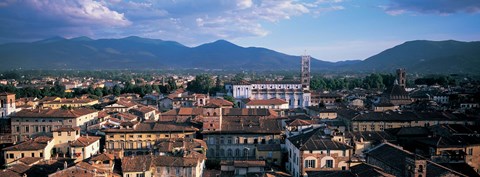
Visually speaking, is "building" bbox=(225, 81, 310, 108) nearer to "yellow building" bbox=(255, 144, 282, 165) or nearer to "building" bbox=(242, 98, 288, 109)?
"building" bbox=(242, 98, 288, 109)

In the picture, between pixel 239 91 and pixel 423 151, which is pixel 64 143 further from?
pixel 239 91

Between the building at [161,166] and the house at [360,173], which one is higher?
the house at [360,173]

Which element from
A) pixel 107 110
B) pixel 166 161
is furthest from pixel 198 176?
pixel 107 110

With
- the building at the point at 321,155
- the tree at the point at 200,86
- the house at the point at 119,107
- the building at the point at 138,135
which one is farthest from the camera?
the tree at the point at 200,86

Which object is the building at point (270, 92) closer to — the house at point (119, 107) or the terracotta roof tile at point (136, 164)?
the house at point (119, 107)

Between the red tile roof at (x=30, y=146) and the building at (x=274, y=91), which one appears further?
the building at (x=274, y=91)

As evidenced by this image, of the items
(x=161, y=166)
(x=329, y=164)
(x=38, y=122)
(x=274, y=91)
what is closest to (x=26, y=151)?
(x=38, y=122)

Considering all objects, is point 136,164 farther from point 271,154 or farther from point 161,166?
point 271,154

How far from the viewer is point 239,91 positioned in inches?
4715

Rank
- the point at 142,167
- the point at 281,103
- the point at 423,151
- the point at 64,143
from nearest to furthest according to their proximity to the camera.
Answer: the point at 142,167 → the point at 423,151 → the point at 64,143 → the point at 281,103

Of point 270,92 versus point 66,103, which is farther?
point 270,92

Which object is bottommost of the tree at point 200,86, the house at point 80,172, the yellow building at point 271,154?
the yellow building at point 271,154

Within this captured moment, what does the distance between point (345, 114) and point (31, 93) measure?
3395 inches

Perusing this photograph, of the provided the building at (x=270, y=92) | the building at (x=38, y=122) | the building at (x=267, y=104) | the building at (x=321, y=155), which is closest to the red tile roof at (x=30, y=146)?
the building at (x=38, y=122)
